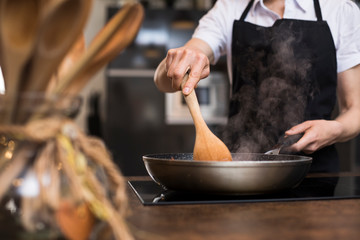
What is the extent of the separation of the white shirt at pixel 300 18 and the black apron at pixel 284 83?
0.04m

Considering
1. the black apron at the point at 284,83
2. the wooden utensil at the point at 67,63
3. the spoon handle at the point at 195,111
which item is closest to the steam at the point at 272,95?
the black apron at the point at 284,83

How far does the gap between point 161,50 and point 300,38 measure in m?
1.70

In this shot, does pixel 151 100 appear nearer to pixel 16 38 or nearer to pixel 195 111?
pixel 195 111

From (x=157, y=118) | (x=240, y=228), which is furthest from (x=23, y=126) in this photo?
(x=157, y=118)

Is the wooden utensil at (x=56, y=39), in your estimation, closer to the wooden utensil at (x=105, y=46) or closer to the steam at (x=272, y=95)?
the wooden utensil at (x=105, y=46)

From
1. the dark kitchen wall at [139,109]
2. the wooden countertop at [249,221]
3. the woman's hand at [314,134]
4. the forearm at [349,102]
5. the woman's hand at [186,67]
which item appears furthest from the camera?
the dark kitchen wall at [139,109]

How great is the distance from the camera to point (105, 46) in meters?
0.39

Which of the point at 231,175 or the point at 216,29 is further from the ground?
the point at 216,29

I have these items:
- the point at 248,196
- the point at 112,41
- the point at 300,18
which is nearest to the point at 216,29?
the point at 300,18

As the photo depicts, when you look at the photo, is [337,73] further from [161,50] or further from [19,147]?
[161,50]

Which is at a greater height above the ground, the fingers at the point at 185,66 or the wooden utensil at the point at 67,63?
the wooden utensil at the point at 67,63

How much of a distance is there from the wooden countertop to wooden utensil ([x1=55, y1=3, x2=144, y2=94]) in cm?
19

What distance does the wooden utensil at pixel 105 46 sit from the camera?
377 millimetres

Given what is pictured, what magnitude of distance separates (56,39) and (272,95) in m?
1.22
